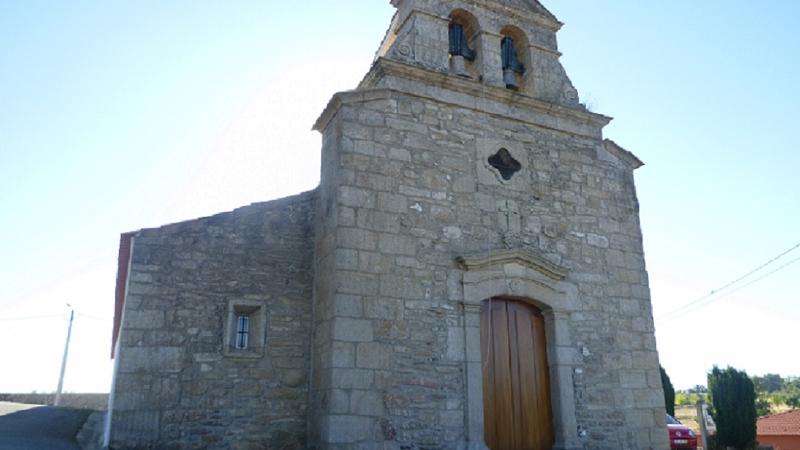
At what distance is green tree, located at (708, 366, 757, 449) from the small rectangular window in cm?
1097

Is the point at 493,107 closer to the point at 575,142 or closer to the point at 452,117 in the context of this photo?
the point at 452,117

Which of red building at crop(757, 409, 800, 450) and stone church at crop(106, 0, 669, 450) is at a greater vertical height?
stone church at crop(106, 0, 669, 450)

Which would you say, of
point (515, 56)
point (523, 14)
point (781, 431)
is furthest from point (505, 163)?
point (781, 431)

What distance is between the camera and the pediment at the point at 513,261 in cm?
720

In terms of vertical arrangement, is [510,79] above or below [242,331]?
above

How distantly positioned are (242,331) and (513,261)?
11.4ft

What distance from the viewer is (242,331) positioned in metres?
7.38

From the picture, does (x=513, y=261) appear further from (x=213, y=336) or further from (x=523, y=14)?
(x=523, y=14)

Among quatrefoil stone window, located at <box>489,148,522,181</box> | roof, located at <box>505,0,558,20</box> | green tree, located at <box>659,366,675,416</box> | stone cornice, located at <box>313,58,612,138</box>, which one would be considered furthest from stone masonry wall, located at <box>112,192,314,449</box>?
green tree, located at <box>659,366,675,416</box>

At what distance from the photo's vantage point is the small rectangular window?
731 cm

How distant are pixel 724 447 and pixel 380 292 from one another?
10343mm

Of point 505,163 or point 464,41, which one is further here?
point 464,41

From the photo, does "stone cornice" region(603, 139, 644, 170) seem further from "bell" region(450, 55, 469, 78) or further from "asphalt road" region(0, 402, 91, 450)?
"asphalt road" region(0, 402, 91, 450)

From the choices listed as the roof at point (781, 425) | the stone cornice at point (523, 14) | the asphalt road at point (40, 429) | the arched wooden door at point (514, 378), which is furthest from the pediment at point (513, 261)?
the roof at point (781, 425)
